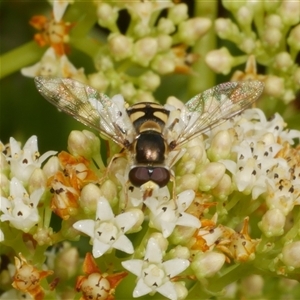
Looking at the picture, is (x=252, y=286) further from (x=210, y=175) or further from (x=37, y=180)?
(x=37, y=180)

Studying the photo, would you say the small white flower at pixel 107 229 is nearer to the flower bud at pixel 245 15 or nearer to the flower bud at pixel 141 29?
the flower bud at pixel 141 29

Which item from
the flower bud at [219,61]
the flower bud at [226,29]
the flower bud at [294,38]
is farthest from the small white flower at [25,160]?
the flower bud at [294,38]

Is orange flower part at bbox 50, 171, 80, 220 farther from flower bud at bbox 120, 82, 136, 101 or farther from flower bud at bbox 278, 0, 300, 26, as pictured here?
flower bud at bbox 278, 0, 300, 26

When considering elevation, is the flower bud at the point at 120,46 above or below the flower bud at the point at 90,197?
above

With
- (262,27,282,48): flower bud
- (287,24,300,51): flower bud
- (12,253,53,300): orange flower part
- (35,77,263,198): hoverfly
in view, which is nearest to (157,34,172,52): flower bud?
(262,27,282,48): flower bud

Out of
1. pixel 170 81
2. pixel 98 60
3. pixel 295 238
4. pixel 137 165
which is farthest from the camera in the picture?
pixel 170 81

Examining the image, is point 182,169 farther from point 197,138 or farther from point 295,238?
point 295,238

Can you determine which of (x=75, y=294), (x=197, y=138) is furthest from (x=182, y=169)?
(x=75, y=294)
